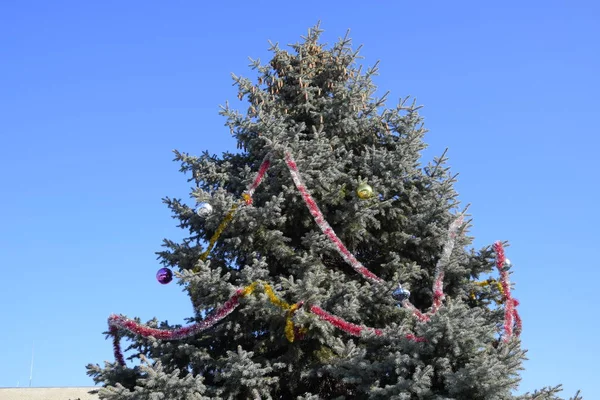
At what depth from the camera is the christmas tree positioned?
32.7ft

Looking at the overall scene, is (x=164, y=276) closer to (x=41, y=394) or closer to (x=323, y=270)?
(x=323, y=270)

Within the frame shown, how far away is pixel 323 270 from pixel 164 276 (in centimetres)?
280

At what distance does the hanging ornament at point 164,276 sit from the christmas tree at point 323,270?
0.07ft

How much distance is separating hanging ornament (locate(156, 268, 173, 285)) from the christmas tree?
0.07ft

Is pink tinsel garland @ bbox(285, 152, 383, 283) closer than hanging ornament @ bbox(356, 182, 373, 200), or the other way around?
hanging ornament @ bbox(356, 182, 373, 200)

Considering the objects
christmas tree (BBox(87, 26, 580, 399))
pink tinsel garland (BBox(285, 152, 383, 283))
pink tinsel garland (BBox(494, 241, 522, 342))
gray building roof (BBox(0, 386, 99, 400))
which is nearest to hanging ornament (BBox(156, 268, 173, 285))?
christmas tree (BBox(87, 26, 580, 399))

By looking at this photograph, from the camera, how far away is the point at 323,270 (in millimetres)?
12211

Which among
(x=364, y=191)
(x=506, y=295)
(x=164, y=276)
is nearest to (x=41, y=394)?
(x=164, y=276)

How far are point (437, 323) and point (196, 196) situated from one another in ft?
14.8

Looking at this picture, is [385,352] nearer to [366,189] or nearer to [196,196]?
[366,189]

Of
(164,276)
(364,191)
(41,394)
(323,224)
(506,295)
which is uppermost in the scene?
(41,394)

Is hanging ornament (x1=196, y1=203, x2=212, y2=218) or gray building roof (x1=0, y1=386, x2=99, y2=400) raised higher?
gray building roof (x1=0, y1=386, x2=99, y2=400)

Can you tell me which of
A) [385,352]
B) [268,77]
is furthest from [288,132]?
[385,352]

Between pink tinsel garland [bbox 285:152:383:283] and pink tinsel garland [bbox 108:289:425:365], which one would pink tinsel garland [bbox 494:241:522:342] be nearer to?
pink tinsel garland [bbox 285:152:383:283]
